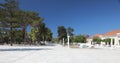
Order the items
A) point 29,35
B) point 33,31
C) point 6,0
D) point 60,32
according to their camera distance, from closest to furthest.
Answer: point 6,0 → point 33,31 → point 29,35 → point 60,32

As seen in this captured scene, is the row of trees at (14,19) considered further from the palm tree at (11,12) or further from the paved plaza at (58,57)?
the paved plaza at (58,57)

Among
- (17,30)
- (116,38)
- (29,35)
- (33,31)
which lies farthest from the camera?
(116,38)

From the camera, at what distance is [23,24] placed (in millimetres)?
63469

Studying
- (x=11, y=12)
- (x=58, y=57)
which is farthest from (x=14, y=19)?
(x=58, y=57)

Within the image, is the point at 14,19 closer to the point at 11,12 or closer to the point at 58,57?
the point at 11,12

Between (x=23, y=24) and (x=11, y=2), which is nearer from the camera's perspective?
(x=11, y=2)

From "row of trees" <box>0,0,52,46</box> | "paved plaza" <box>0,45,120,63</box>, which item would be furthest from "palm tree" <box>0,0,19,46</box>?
"paved plaza" <box>0,45,120,63</box>

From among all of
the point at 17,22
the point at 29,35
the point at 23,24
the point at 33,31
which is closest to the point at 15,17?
the point at 17,22

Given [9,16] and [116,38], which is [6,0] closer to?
[9,16]

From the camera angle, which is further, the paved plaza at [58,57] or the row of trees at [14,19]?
the row of trees at [14,19]

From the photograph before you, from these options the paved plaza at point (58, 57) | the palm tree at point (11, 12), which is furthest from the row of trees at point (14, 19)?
the paved plaza at point (58, 57)

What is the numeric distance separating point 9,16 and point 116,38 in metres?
69.1

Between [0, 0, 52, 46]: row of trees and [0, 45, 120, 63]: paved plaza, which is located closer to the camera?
[0, 45, 120, 63]: paved plaza

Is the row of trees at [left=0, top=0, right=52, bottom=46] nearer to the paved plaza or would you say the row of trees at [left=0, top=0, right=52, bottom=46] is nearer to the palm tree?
the palm tree
